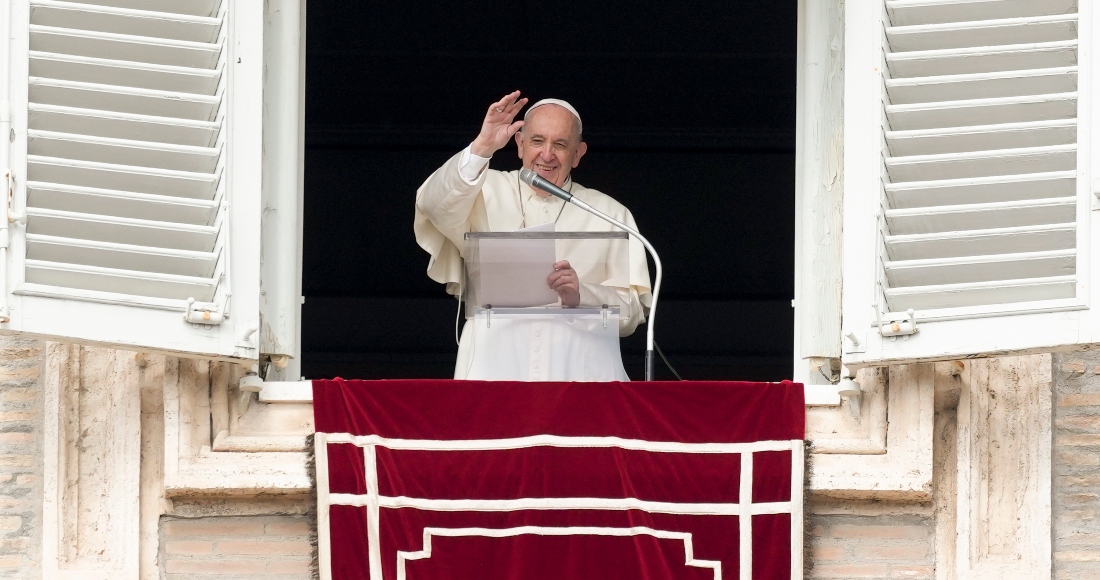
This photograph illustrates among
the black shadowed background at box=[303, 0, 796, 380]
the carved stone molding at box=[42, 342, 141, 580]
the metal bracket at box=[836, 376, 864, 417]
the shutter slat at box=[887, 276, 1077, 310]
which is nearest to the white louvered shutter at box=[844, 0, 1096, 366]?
the shutter slat at box=[887, 276, 1077, 310]

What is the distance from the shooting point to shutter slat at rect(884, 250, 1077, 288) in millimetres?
5598

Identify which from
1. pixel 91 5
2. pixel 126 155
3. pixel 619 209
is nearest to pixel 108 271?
pixel 126 155

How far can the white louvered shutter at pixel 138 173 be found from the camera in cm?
556

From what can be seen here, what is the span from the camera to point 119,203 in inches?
224

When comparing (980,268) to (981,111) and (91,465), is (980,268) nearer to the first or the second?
(981,111)

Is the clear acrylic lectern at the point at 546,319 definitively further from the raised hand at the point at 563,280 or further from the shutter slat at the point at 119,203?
the shutter slat at the point at 119,203

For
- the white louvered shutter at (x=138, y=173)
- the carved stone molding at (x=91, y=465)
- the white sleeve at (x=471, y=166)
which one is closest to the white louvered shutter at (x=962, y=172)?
the white sleeve at (x=471, y=166)

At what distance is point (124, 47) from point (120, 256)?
57 cm

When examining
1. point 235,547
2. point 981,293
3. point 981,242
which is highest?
point 981,242

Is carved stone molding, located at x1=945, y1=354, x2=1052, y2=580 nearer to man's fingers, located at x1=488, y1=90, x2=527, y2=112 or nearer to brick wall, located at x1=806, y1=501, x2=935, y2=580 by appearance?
brick wall, located at x1=806, y1=501, x2=935, y2=580

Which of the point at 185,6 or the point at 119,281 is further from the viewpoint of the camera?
the point at 185,6

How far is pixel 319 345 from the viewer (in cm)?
1070

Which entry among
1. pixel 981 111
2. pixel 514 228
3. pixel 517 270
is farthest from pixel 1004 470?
pixel 514 228

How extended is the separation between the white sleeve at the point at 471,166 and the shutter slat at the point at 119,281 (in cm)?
90
